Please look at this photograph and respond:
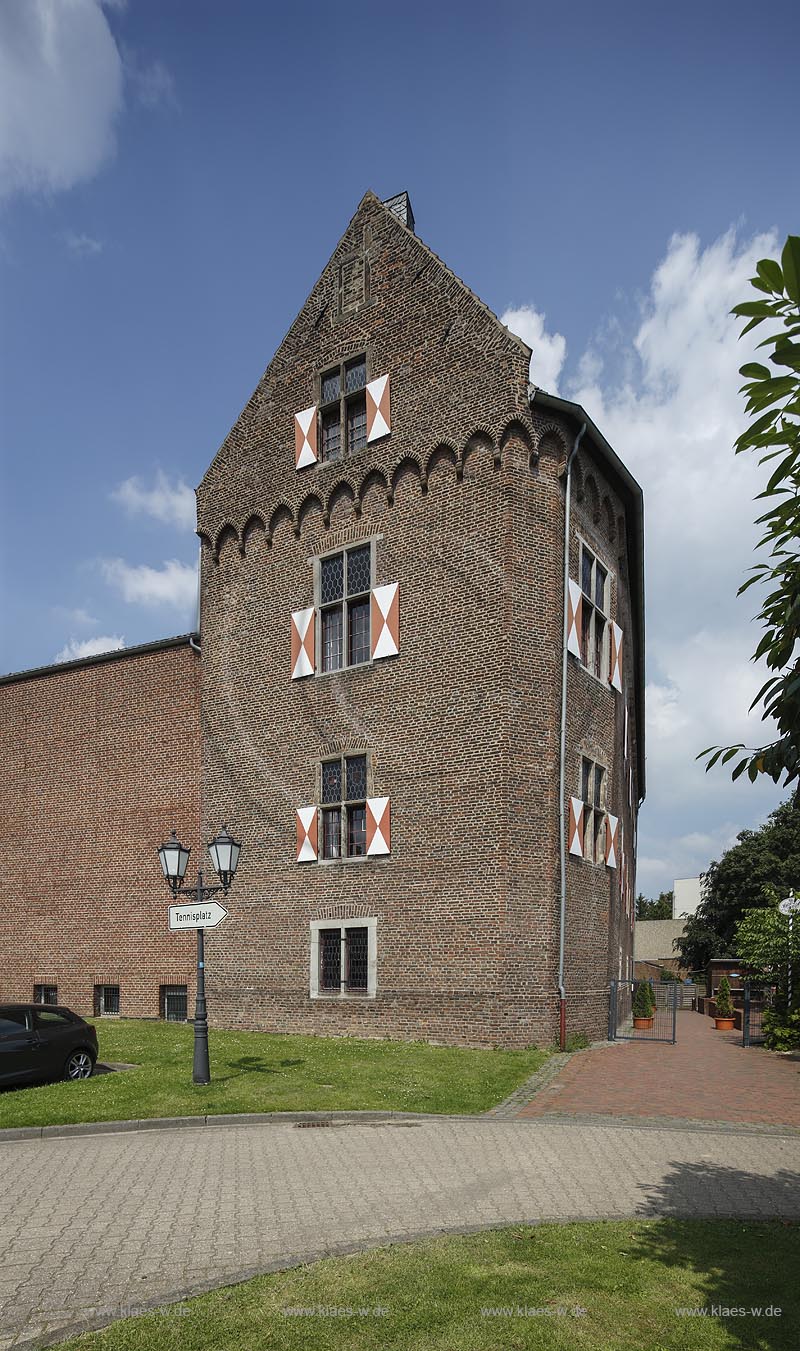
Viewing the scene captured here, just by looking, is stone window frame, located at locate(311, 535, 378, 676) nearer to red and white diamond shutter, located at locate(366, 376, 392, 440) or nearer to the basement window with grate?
red and white diamond shutter, located at locate(366, 376, 392, 440)

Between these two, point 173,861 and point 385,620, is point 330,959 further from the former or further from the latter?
point 385,620

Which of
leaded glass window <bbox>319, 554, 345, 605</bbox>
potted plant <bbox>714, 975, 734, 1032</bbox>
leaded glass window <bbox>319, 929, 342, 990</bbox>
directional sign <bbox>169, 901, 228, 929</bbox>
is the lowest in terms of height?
potted plant <bbox>714, 975, 734, 1032</bbox>

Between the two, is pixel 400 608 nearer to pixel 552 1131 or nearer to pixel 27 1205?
pixel 552 1131

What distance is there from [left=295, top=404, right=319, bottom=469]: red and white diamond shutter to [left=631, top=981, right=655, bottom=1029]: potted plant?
15.3m

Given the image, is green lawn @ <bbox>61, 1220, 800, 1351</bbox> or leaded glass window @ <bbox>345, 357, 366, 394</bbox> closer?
green lawn @ <bbox>61, 1220, 800, 1351</bbox>

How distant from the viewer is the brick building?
17.7 m

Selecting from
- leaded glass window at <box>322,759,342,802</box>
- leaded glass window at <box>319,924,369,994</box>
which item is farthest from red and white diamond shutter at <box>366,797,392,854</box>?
leaded glass window at <box>319,924,369,994</box>

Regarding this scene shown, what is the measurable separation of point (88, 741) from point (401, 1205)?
18687 millimetres

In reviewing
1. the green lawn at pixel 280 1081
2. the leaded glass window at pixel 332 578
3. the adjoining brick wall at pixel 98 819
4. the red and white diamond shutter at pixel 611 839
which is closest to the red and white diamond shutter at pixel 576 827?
the red and white diamond shutter at pixel 611 839

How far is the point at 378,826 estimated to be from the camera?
1891 centimetres

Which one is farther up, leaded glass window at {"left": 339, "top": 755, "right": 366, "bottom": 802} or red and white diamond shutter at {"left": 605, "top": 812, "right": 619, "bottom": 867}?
leaded glass window at {"left": 339, "top": 755, "right": 366, "bottom": 802}

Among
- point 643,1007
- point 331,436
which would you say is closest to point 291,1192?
point 331,436

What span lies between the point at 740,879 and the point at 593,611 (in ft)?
127


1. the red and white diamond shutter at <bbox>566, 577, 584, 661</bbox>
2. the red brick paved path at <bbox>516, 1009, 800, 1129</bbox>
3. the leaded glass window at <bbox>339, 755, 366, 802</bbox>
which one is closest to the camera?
the red brick paved path at <bbox>516, 1009, 800, 1129</bbox>
